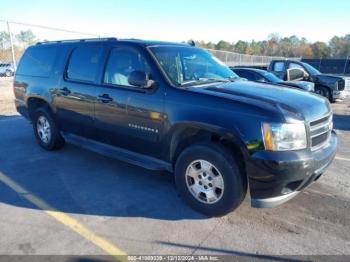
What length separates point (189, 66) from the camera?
4.44m

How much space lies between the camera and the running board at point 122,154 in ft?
13.6

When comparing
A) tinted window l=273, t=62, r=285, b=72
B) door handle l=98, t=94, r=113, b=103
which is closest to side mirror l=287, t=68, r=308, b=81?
tinted window l=273, t=62, r=285, b=72

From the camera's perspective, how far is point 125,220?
362 centimetres

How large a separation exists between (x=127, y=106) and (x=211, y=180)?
58.9 inches

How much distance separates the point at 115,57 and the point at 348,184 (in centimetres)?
380

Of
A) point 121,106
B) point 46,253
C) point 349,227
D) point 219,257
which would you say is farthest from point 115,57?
point 349,227

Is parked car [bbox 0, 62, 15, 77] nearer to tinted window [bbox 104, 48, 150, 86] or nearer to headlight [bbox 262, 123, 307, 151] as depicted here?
tinted window [bbox 104, 48, 150, 86]

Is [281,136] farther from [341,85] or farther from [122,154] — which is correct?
[341,85]

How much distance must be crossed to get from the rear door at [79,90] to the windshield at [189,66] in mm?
1034

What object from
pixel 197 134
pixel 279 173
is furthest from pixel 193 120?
pixel 279 173

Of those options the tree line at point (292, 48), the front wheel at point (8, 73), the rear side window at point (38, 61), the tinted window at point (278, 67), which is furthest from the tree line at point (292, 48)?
the rear side window at point (38, 61)

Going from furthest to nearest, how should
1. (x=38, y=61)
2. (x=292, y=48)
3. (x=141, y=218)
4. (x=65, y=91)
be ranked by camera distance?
(x=292, y=48) → (x=38, y=61) → (x=65, y=91) → (x=141, y=218)

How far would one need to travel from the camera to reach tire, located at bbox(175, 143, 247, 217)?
3426mm

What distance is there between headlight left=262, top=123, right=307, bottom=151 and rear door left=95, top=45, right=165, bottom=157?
1.33 metres
